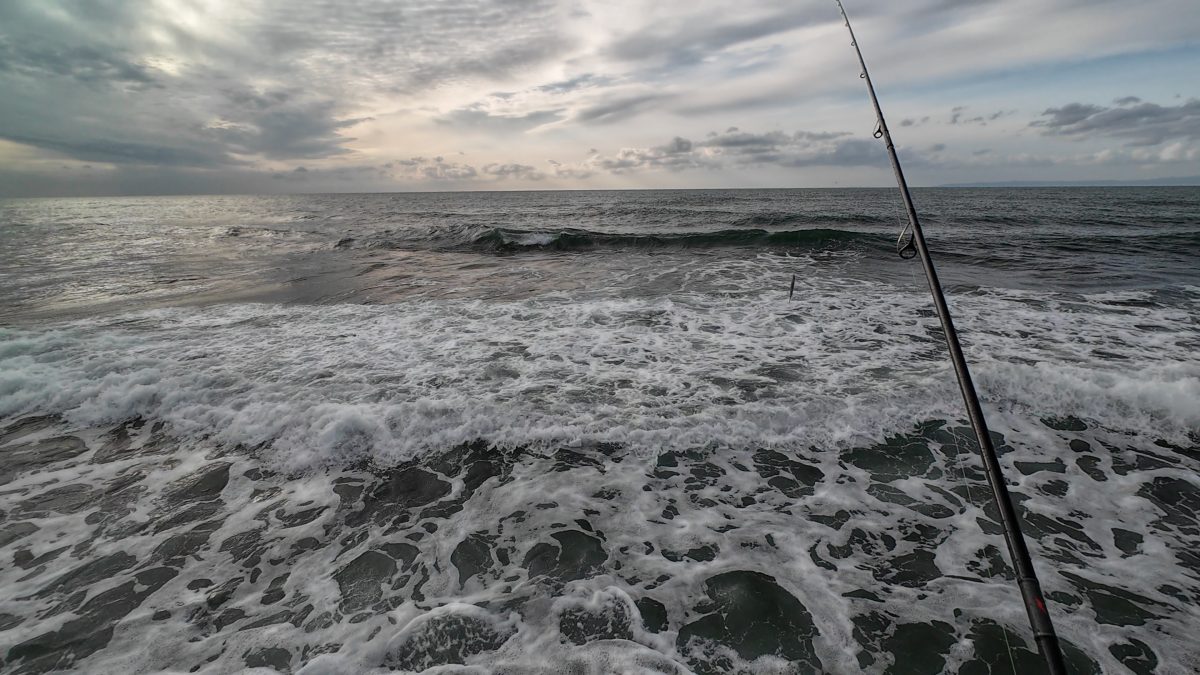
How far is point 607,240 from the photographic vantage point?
21281 millimetres

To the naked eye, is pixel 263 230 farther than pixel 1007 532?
Yes

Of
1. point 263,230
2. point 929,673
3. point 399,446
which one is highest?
point 263,230

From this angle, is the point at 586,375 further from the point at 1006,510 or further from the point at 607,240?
the point at 607,240

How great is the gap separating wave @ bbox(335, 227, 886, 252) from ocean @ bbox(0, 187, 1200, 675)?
997 centimetres

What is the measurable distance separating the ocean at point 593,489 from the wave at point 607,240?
9972 mm

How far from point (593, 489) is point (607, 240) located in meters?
17.9

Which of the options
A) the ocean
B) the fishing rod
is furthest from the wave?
the fishing rod

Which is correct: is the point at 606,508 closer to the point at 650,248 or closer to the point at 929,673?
the point at 929,673

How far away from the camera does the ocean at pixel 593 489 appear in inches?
118

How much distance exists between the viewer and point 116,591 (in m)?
3.35

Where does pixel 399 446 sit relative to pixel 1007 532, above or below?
below

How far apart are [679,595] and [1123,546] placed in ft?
11.3

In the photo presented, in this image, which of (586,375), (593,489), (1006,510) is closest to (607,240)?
(586,375)

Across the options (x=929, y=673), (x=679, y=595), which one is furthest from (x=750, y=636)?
(x=929, y=673)
